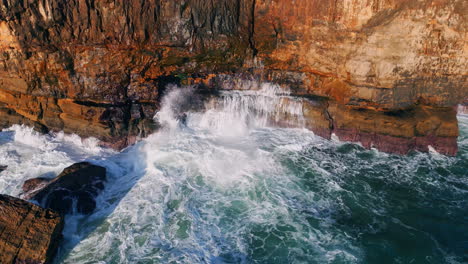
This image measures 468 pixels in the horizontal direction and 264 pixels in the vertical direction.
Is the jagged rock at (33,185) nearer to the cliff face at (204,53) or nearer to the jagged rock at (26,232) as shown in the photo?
the jagged rock at (26,232)

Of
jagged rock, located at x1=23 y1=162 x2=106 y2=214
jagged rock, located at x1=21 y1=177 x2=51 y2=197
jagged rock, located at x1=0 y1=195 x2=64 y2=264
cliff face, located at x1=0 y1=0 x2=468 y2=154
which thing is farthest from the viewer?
cliff face, located at x1=0 y1=0 x2=468 y2=154

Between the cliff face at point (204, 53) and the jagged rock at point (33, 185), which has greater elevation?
the cliff face at point (204, 53)

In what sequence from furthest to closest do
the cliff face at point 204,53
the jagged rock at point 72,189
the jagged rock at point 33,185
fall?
the cliff face at point 204,53 → the jagged rock at point 33,185 → the jagged rock at point 72,189

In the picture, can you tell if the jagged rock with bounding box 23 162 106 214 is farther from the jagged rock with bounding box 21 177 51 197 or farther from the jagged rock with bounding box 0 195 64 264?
the jagged rock with bounding box 0 195 64 264

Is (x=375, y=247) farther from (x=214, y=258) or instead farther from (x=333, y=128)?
(x=333, y=128)

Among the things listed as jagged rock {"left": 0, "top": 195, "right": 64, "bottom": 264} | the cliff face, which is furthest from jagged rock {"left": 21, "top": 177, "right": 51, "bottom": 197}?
the cliff face

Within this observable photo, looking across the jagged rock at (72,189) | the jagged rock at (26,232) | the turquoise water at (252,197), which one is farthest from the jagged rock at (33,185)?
the jagged rock at (26,232)

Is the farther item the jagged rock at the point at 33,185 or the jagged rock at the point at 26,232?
the jagged rock at the point at 33,185
